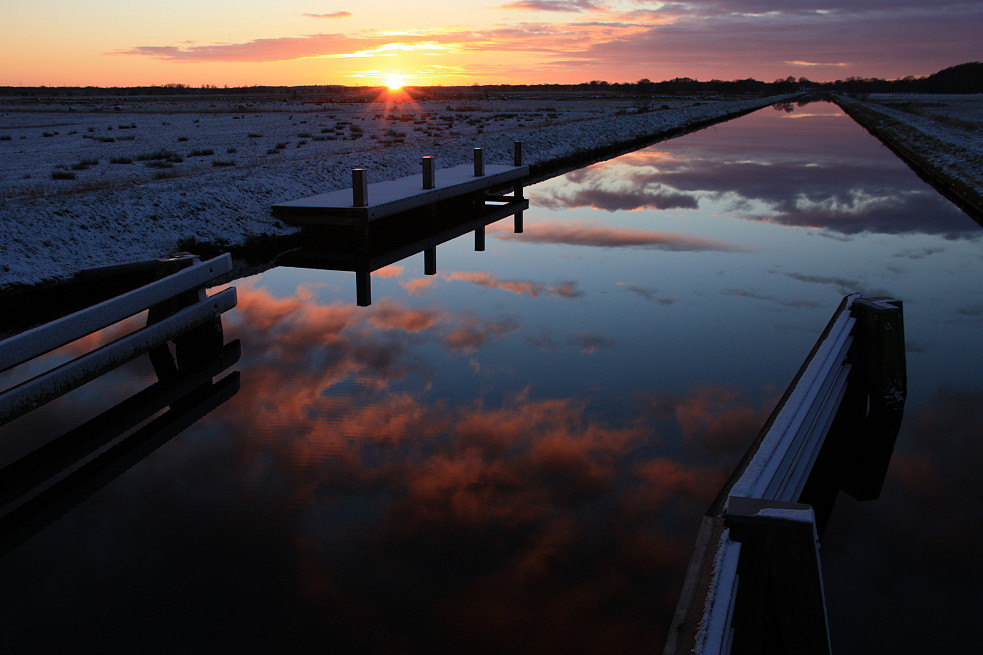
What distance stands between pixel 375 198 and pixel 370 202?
2.73ft

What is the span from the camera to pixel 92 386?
28.5 ft

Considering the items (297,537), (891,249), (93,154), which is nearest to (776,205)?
(891,249)

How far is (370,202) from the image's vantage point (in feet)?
51.3

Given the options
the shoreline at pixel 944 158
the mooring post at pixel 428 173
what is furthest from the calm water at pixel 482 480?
the shoreline at pixel 944 158

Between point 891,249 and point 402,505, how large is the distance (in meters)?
14.3

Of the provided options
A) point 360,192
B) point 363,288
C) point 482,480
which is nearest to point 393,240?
point 360,192

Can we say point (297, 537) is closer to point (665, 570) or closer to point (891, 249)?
point (665, 570)

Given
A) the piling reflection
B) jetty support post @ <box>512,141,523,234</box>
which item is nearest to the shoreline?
jetty support post @ <box>512,141,523,234</box>

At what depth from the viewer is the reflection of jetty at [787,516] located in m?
3.22

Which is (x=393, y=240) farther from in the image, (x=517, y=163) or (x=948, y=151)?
(x=948, y=151)

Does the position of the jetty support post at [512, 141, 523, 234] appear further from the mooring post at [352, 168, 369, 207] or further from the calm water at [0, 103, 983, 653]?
the calm water at [0, 103, 983, 653]

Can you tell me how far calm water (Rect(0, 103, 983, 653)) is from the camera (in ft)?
15.4

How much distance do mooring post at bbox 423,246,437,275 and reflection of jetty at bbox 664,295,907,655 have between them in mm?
8646

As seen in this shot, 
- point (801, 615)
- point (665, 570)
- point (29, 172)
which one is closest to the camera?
point (801, 615)
